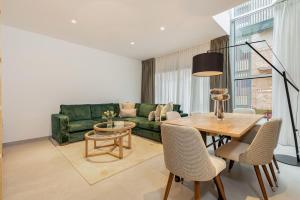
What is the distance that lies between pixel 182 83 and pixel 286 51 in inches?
99.1

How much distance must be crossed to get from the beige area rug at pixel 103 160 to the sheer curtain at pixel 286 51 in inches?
106

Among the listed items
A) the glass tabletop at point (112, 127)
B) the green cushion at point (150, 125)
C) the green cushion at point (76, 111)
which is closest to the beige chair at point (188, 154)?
the glass tabletop at point (112, 127)

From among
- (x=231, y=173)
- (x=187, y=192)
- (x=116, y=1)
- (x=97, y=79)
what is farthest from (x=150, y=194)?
(x=97, y=79)

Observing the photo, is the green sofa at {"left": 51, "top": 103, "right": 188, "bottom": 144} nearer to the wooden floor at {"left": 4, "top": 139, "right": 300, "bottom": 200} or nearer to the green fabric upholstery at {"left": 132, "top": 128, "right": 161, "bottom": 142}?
the green fabric upholstery at {"left": 132, "top": 128, "right": 161, "bottom": 142}

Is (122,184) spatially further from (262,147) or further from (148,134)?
(148,134)

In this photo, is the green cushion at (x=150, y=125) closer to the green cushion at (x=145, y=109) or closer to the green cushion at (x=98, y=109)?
the green cushion at (x=145, y=109)

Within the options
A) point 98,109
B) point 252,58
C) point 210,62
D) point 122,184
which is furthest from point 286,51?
point 98,109

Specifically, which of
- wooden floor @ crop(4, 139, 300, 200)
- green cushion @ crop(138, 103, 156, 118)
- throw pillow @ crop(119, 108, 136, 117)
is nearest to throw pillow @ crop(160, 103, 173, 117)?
green cushion @ crop(138, 103, 156, 118)

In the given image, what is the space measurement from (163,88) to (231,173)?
3643 millimetres

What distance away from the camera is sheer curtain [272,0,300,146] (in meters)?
2.96

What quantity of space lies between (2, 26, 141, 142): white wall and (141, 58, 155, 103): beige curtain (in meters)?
1.49

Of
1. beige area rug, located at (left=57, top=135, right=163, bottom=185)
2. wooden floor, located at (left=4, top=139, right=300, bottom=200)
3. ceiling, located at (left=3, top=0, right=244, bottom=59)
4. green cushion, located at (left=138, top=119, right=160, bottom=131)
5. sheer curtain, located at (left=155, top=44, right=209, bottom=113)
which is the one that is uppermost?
ceiling, located at (left=3, top=0, right=244, bottom=59)

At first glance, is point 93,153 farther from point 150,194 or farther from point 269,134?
point 269,134

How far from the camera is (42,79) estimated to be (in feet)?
12.0
